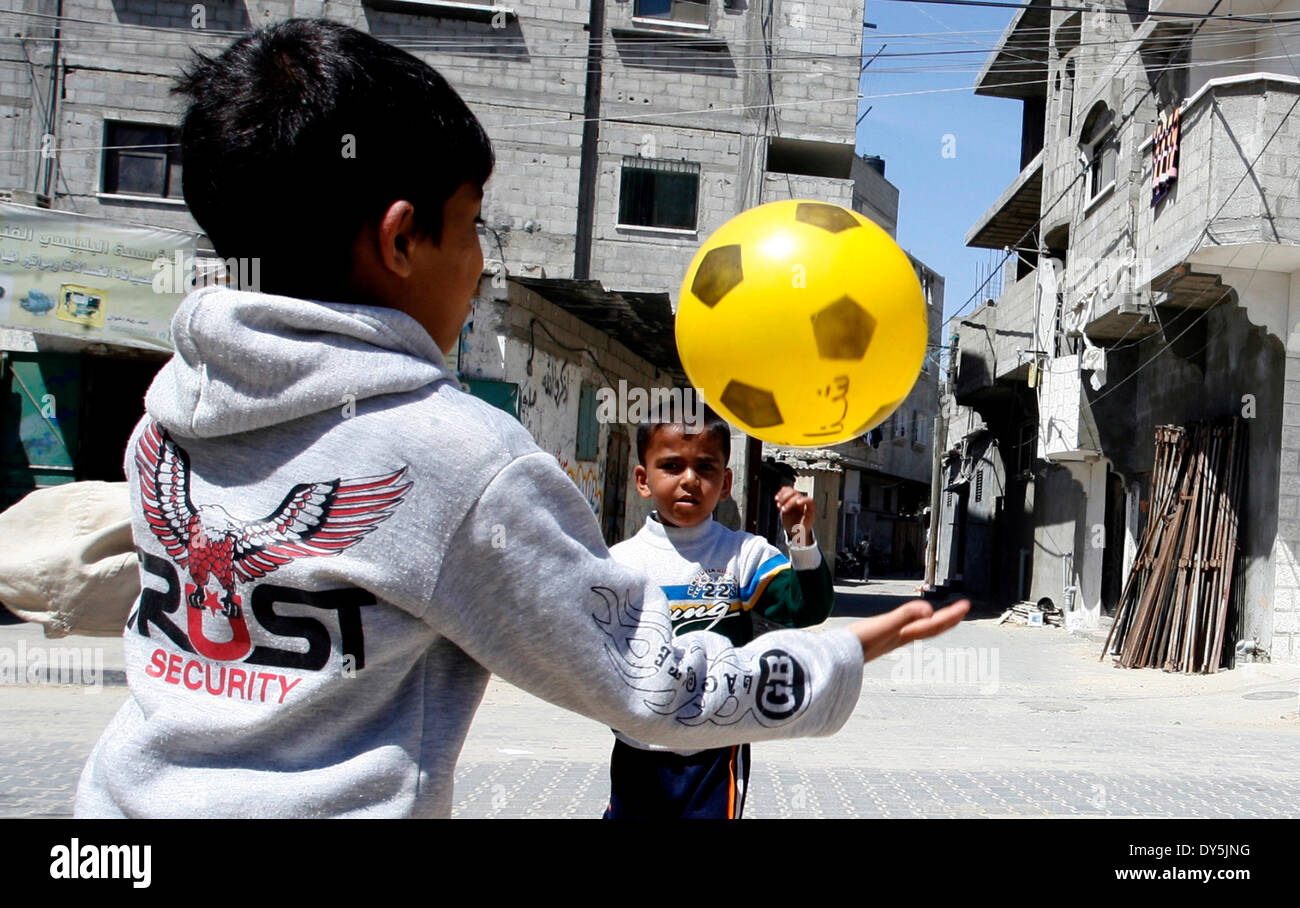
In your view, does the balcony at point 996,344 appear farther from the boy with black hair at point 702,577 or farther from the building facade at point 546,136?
the boy with black hair at point 702,577

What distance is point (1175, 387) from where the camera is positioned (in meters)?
15.0

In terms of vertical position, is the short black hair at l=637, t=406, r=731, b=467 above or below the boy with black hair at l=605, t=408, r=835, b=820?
above

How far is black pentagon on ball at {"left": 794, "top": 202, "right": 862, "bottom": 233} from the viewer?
254cm

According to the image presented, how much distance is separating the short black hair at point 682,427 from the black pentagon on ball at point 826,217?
105 cm

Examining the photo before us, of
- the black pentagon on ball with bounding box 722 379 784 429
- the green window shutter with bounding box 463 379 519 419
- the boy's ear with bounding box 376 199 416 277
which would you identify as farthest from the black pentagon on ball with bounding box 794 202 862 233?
the green window shutter with bounding box 463 379 519 419

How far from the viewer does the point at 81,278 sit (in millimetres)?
12516

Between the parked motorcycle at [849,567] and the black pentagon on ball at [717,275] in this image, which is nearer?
the black pentagon on ball at [717,275]

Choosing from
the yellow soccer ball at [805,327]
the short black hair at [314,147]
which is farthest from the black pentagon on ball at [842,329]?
the short black hair at [314,147]

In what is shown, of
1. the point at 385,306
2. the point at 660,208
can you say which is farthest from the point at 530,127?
the point at 385,306

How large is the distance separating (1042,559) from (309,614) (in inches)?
839

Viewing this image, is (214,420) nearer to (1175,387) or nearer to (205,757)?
(205,757)

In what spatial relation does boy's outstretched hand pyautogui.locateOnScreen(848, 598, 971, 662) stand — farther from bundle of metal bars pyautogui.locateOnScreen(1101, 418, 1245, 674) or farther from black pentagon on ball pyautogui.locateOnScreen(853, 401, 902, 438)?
bundle of metal bars pyautogui.locateOnScreen(1101, 418, 1245, 674)

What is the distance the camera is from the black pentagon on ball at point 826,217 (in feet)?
8.34

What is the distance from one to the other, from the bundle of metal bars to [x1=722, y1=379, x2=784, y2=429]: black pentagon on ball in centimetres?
1130
